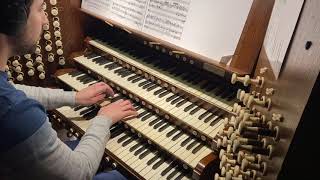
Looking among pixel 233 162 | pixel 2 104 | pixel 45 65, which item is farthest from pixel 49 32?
pixel 233 162

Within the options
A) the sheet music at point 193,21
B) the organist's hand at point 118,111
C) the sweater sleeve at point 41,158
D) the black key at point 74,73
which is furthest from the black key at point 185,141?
the black key at point 74,73

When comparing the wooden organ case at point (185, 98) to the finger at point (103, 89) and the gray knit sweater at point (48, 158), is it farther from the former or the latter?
the gray knit sweater at point (48, 158)

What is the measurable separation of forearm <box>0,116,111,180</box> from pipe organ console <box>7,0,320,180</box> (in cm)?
42

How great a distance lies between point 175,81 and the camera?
1.95 meters

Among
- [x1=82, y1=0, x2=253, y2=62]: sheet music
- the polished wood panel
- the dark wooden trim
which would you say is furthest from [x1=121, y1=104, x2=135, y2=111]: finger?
the polished wood panel

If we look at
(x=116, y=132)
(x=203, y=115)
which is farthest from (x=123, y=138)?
(x=203, y=115)

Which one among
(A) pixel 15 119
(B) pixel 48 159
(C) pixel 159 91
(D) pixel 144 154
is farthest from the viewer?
(C) pixel 159 91

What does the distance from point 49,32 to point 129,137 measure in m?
1.07

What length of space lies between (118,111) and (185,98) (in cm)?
42

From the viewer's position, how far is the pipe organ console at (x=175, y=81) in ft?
3.14

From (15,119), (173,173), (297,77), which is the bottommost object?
(173,173)

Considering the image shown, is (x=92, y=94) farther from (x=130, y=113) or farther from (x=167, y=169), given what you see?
(x=167, y=169)

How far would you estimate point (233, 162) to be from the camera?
1.13m

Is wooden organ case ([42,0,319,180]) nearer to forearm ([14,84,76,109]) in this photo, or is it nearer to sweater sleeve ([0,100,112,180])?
forearm ([14,84,76,109])
